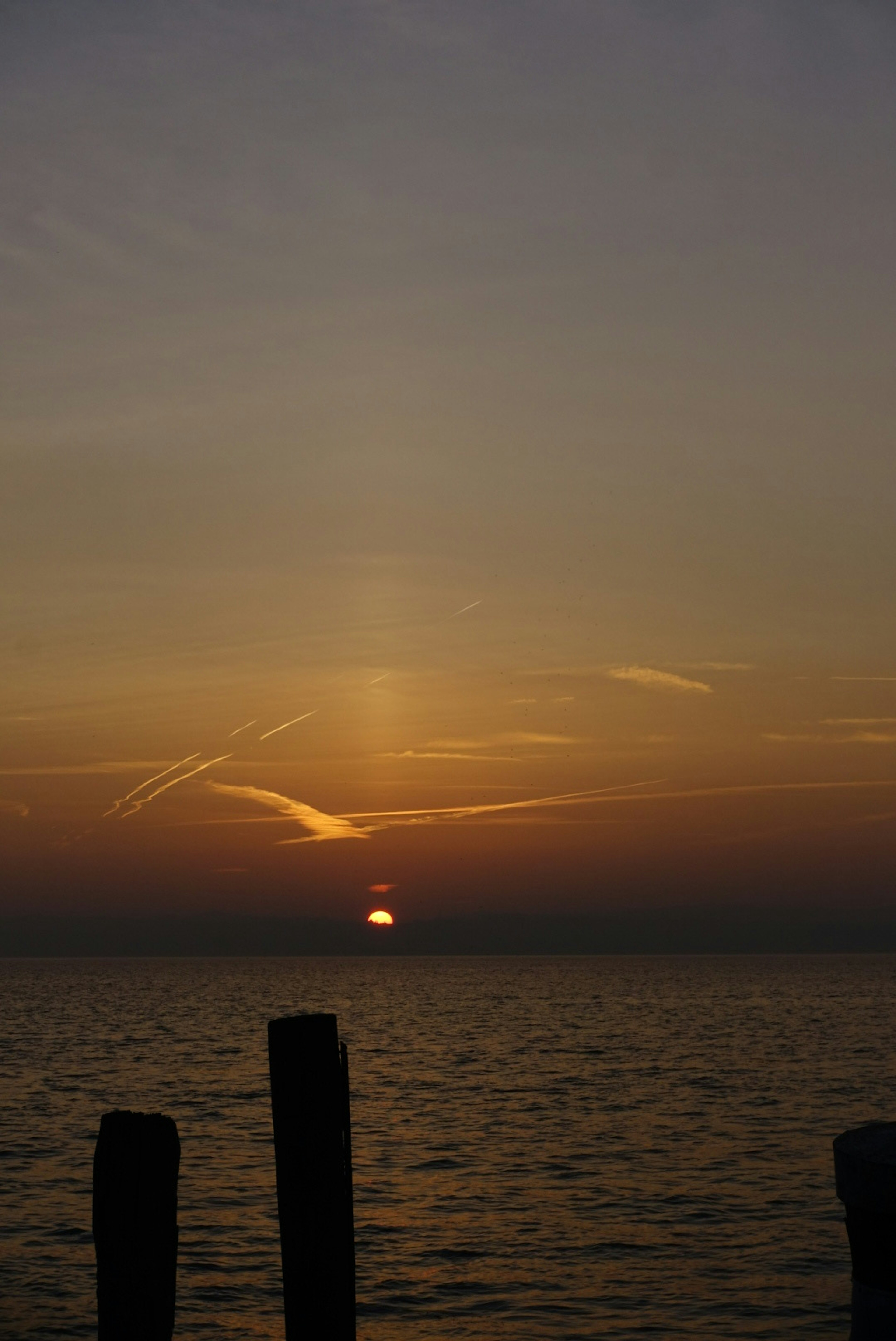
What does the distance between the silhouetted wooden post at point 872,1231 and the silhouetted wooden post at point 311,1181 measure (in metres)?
2.53

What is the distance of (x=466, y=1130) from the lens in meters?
34.8

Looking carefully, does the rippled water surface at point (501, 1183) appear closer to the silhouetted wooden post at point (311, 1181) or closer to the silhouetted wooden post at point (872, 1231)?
the silhouetted wooden post at point (311, 1181)

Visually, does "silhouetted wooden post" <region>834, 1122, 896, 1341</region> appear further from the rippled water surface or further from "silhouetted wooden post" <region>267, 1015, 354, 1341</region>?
the rippled water surface

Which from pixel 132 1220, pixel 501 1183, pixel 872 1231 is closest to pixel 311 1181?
pixel 132 1220

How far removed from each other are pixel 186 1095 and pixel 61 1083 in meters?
7.40

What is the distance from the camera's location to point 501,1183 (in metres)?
27.2

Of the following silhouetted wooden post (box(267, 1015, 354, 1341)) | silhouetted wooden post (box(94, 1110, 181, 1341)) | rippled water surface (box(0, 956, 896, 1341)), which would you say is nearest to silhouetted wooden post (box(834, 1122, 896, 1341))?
silhouetted wooden post (box(267, 1015, 354, 1341))

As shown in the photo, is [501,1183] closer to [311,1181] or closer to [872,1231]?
[311,1181]

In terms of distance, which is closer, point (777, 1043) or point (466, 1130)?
point (466, 1130)

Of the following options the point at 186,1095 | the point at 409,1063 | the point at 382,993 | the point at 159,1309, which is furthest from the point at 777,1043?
the point at 382,993

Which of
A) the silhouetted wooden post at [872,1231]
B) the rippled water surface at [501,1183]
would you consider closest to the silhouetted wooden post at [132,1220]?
the silhouetted wooden post at [872,1231]

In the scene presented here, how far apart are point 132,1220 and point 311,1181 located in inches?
37.7

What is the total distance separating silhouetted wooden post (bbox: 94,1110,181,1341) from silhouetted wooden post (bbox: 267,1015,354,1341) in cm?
60

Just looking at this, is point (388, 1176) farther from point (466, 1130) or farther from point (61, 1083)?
point (61, 1083)
